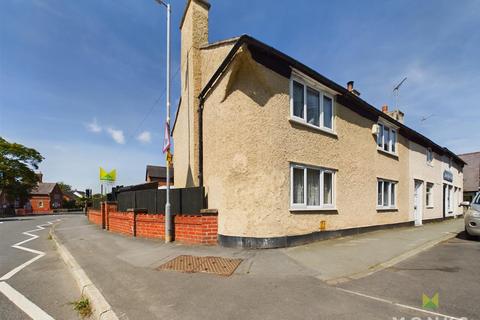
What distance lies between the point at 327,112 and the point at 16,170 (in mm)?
49261

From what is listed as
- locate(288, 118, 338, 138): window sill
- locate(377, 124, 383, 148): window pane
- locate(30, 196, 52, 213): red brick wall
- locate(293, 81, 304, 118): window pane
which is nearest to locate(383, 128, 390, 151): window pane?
locate(377, 124, 383, 148): window pane

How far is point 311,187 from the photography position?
29.4 feet

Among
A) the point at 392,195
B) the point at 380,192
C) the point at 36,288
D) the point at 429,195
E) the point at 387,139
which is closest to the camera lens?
the point at 36,288

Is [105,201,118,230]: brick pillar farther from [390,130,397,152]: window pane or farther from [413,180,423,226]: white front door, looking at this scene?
[413,180,423,226]: white front door

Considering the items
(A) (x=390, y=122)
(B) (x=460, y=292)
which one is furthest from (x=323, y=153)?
(A) (x=390, y=122)

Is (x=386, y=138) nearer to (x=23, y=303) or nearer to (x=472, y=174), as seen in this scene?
→ (x=23, y=303)

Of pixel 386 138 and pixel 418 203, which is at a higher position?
pixel 386 138

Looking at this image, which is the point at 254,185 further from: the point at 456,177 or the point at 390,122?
the point at 456,177

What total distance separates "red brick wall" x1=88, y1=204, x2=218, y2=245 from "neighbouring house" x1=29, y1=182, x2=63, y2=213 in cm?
5752

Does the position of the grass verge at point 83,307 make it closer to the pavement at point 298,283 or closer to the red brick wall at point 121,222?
the pavement at point 298,283

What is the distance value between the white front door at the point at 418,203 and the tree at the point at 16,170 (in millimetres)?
51367

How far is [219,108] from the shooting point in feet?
28.4

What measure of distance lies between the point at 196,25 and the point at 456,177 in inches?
985

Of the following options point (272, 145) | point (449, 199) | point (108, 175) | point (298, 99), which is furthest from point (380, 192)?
point (108, 175)
